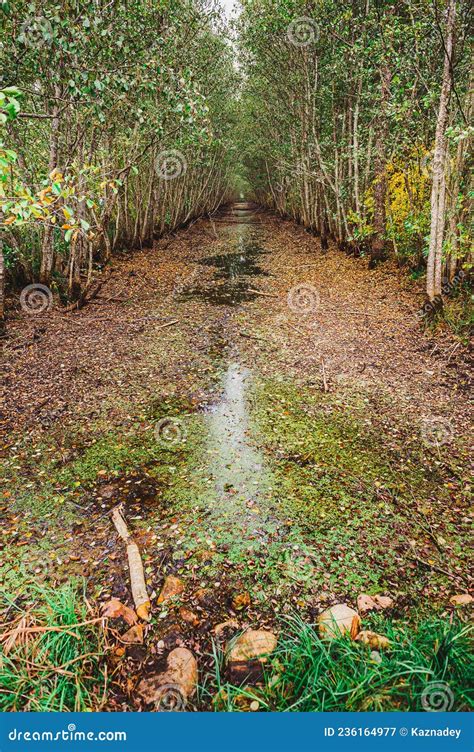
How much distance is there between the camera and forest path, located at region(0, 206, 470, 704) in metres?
4.32

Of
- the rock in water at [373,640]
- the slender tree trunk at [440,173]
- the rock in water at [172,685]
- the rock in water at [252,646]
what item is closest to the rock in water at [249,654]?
the rock in water at [252,646]

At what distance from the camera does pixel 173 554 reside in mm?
4656

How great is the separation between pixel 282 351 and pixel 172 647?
7.52 meters

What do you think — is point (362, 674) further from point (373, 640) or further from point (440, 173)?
point (440, 173)

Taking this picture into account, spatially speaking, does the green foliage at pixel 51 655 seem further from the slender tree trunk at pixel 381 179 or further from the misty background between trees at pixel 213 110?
the slender tree trunk at pixel 381 179

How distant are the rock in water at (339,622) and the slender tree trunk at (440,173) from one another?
9.17m

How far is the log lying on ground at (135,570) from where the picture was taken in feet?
13.1

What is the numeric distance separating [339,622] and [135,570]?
2.23 metres

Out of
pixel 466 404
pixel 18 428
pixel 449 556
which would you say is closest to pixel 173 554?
pixel 449 556

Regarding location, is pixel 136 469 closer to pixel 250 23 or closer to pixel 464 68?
pixel 464 68

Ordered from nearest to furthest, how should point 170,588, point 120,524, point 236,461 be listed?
1. point 170,588
2. point 120,524
3. point 236,461

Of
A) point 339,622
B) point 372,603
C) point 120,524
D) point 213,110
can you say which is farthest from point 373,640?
point 213,110

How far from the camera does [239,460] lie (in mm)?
6293

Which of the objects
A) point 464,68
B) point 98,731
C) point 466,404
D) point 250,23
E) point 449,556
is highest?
point 250,23
